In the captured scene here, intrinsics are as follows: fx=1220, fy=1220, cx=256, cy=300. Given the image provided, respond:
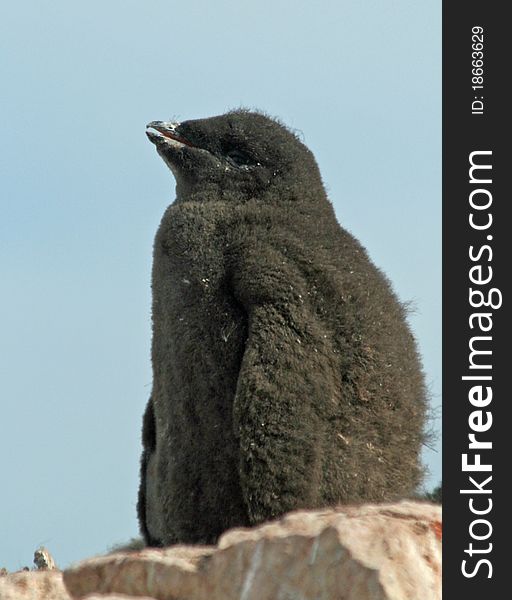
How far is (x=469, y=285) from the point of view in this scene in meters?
5.39

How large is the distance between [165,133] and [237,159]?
49cm

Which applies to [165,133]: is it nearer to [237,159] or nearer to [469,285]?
[237,159]

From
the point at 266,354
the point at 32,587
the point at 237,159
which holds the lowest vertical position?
the point at 32,587

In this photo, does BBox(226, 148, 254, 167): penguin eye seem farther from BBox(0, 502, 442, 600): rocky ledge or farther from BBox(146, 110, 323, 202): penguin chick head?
BBox(0, 502, 442, 600): rocky ledge

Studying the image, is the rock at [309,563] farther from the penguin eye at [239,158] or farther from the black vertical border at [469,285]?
the penguin eye at [239,158]

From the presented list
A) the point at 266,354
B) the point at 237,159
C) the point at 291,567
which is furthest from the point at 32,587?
the point at 237,159

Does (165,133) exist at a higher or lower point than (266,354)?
higher

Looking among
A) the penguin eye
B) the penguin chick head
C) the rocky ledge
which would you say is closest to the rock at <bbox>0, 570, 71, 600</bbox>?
the rocky ledge

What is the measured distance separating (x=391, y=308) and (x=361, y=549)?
3086mm

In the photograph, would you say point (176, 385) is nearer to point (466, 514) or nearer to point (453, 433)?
point (453, 433)

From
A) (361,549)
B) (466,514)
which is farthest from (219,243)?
(361,549)

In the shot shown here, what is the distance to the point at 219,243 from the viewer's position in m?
6.63

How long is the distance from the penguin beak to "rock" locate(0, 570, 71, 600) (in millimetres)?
3258

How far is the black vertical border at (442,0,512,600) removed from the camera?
4.74 metres
